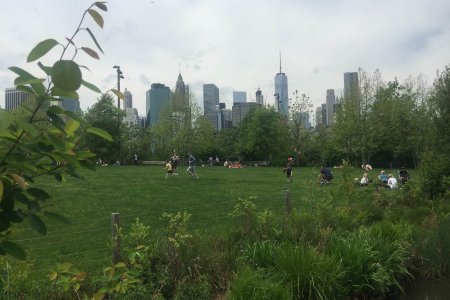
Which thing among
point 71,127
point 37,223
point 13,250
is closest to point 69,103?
point 71,127

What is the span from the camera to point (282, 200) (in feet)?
54.9

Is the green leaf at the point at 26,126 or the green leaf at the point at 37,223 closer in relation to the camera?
the green leaf at the point at 26,126

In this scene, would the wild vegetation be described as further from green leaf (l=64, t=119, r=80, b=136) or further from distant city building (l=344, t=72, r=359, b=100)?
distant city building (l=344, t=72, r=359, b=100)

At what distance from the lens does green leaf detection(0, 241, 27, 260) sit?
1.54m

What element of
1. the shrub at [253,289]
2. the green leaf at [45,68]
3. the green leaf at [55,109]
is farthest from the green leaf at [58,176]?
the shrub at [253,289]

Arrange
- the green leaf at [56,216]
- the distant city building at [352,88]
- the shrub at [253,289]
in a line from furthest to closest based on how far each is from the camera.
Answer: the distant city building at [352,88] < the shrub at [253,289] < the green leaf at [56,216]

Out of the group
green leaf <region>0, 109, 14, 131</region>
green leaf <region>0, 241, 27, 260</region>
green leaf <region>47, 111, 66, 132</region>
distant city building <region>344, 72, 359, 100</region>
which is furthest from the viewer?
distant city building <region>344, 72, 359, 100</region>

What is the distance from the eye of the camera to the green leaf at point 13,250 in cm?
154

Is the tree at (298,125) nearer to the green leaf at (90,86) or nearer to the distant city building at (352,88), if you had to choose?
the distant city building at (352,88)

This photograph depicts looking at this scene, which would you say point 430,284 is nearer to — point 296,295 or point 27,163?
point 296,295

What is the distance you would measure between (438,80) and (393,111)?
28.2 m

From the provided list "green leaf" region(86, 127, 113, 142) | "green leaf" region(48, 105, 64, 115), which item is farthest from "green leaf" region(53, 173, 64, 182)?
"green leaf" region(48, 105, 64, 115)

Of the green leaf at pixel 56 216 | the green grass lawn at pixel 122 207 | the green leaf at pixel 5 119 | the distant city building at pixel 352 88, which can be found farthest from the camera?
the distant city building at pixel 352 88

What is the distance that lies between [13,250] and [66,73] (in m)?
0.65
